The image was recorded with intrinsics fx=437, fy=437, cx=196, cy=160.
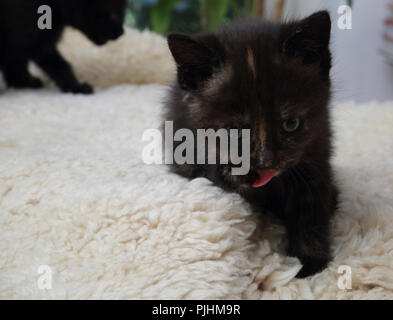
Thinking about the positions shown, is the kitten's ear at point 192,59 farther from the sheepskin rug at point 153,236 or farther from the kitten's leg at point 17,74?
the kitten's leg at point 17,74

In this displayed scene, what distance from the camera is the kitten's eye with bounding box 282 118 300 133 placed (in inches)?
33.4

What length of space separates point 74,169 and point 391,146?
3.62 ft

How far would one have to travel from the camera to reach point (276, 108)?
0.82m

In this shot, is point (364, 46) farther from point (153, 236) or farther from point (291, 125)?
point (153, 236)

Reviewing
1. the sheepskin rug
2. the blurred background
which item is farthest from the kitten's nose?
the blurred background

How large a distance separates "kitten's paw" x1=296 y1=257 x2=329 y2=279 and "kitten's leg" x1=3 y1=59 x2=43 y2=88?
5.95 feet

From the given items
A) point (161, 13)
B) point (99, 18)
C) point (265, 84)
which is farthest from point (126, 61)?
point (265, 84)

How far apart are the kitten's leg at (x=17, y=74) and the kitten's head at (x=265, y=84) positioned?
1.55 meters

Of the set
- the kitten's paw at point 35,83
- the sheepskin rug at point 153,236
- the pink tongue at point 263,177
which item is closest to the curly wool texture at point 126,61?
the kitten's paw at point 35,83

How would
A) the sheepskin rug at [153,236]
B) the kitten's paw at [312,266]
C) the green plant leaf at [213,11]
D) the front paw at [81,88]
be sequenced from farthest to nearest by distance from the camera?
the green plant leaf at [213,11], the front paw at [81,88], the kitten's paw at [312,266], the sheepskin rug at [153,236]

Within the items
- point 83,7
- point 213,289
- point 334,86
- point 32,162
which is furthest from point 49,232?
point 83,7

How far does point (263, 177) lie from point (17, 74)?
175cm

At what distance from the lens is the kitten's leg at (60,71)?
2193mm
